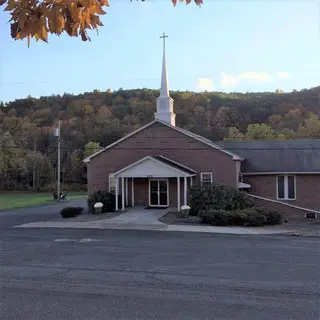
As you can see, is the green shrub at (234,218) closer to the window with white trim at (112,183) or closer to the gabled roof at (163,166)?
the gabled roof at (163,166)

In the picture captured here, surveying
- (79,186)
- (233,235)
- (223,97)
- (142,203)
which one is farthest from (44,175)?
(233,235)

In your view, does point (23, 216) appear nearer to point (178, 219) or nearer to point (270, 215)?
point (178, 219)

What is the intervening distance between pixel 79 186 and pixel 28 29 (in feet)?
321

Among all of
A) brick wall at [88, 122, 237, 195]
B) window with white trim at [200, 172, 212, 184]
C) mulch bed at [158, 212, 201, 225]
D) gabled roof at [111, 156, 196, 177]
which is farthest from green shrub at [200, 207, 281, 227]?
window with white trim at [200, 172, 212, 184]

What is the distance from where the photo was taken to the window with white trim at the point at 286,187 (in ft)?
98.4

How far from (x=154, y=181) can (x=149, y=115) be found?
1350 inches

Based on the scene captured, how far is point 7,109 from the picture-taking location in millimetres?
73125

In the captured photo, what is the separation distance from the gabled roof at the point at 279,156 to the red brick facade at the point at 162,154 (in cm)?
280

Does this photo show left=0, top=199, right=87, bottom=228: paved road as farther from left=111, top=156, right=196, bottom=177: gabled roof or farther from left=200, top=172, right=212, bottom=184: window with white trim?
left=200, top=172, right=212, bottom=184: window with white trim

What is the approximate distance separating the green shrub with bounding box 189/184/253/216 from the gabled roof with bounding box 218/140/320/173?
185 inches

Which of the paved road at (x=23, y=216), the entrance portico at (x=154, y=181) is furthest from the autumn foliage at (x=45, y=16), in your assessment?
the entrance portico at (x=154, y=181)

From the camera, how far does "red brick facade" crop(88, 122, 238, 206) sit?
95.3ft

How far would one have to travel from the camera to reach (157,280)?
912cm

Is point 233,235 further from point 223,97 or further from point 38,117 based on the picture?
point 38,117
